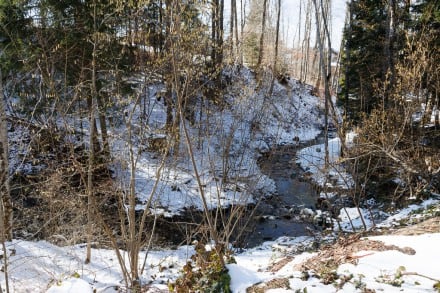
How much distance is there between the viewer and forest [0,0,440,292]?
5004 mm

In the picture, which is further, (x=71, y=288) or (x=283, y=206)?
(x=283, y=206)

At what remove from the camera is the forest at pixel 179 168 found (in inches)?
197

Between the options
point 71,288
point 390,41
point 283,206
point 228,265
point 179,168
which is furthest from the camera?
point 390,41

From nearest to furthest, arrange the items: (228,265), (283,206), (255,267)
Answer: (228,265) < (255,267) < (283,206)

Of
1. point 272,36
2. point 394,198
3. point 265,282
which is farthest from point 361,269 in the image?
point 272,36

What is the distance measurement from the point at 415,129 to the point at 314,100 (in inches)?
684

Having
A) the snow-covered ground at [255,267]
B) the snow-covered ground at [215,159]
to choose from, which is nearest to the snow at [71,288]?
the snow-covered ground at [255,267]

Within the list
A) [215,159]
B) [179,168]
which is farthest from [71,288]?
[215,159]

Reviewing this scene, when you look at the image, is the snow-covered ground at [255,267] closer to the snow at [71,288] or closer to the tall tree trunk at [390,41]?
the snow at [71,288]

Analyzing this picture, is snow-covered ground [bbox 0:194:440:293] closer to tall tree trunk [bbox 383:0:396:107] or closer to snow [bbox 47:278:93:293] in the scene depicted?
snow [bbox 47:278:93:293]

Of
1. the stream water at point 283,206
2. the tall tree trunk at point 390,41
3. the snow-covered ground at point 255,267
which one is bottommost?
the stream water at point 283,206

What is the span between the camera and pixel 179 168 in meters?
8.04

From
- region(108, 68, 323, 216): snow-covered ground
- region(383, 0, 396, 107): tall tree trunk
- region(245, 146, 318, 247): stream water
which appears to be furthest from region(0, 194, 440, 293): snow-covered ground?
region(383, 0, 396, 107): tall tree trunk

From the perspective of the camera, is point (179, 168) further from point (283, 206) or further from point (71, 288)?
point (283, 206)
